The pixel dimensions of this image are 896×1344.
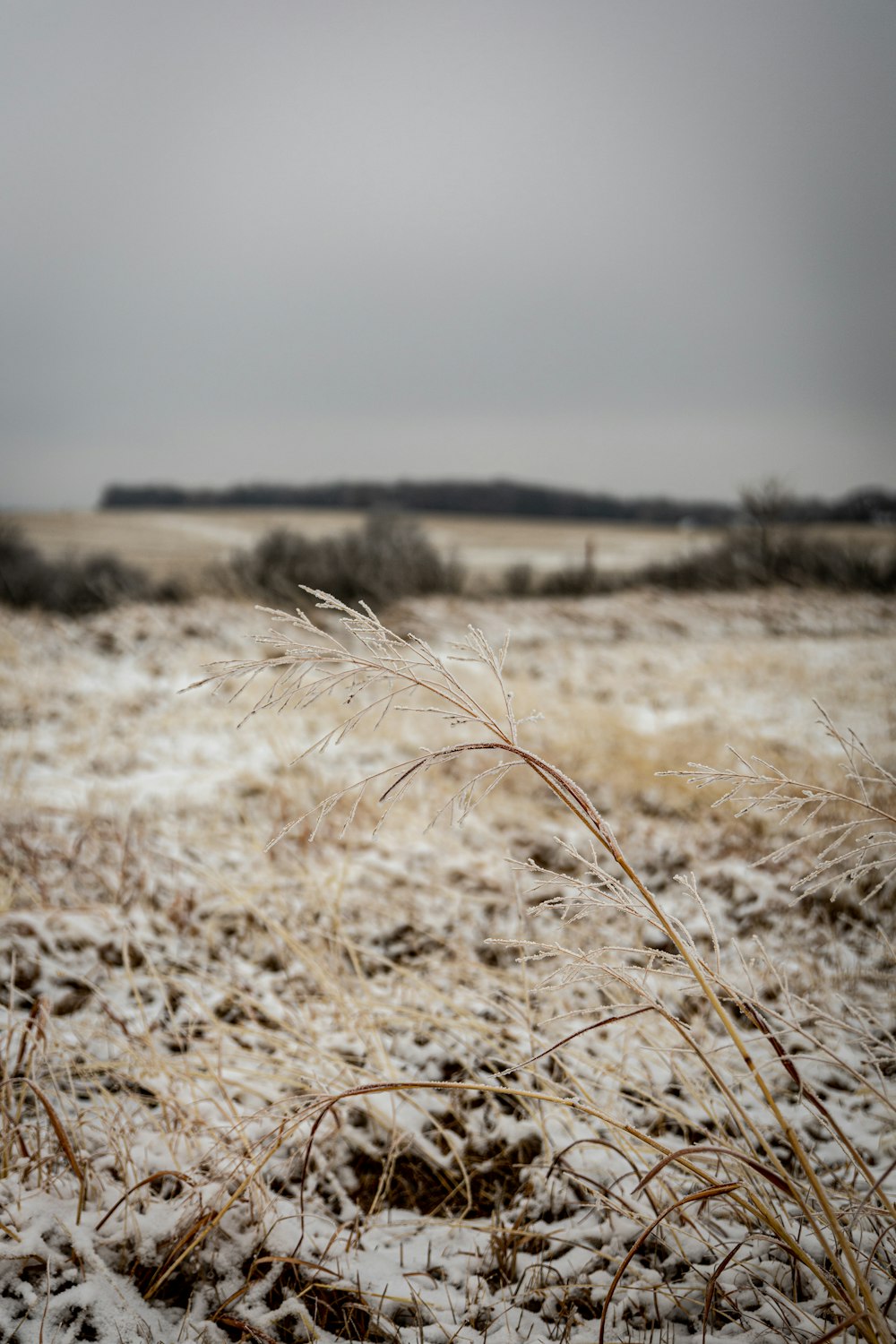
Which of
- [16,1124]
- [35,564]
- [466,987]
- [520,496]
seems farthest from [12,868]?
[520,496]

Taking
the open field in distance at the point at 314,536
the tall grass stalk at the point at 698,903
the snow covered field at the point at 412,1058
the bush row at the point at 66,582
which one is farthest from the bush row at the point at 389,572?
the tall grass stalk at the point at 698,903

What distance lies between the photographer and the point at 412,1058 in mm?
2525

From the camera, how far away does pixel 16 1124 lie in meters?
1.90

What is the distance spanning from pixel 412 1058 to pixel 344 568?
1228 cm

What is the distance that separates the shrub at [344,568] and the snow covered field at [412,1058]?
784cm

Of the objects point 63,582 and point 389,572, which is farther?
point 389,572

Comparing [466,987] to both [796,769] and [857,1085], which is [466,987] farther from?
[796,769]

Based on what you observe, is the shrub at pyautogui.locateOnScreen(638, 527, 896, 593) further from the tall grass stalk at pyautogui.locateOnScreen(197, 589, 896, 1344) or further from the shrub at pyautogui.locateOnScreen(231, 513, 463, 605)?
the tall grass stalk at pyautogui.locateOnScreen(197, 589, 896, 1344)

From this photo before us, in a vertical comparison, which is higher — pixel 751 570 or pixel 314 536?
pixel 314 536

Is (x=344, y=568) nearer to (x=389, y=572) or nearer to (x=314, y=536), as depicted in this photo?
(x=389, y=572)

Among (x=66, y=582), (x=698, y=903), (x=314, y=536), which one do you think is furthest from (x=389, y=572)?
(x=698, y=903)

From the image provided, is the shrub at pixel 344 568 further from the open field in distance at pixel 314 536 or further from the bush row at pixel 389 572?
the open field in distance at pixel 314 536

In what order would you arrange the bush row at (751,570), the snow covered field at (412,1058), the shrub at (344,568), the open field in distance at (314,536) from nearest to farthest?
the snow covered field at (412,1058) → the shrub at (344,568) → the bush row at (751,570) → the open field in distance at (314,536)

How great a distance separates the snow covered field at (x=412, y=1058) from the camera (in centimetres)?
163
